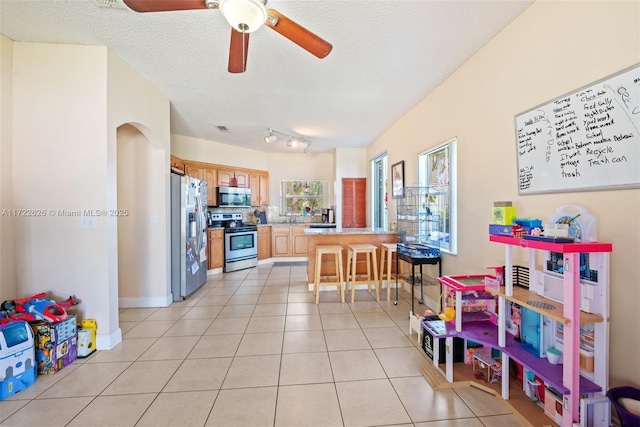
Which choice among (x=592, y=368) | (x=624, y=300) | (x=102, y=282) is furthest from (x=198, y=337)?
(x=624, y=300)

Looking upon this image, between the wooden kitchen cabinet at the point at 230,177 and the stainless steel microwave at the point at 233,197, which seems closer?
the stainless steel microwave at the point at 233,197

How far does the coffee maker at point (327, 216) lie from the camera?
6.53 metres

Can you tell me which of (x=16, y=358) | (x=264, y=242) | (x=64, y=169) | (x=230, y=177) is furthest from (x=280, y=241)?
(x=16, y=358)

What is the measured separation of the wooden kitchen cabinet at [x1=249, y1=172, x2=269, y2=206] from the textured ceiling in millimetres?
2495

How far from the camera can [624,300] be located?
4.39ft

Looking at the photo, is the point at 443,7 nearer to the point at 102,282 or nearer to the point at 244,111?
the point at 244,111

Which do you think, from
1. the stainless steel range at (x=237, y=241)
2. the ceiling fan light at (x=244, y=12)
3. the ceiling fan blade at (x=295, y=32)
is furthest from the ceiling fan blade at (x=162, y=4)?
the stainless steel range at (x=237, y=241)

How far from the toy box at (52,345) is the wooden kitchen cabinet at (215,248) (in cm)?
283

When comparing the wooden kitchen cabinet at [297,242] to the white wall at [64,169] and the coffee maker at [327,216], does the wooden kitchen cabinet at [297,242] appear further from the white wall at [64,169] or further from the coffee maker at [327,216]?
the white wall at [64,169]

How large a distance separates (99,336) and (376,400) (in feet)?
7.94

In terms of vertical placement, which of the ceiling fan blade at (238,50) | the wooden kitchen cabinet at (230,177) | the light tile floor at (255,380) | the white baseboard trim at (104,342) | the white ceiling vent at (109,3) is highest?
the white ceiling vent at (109,3)

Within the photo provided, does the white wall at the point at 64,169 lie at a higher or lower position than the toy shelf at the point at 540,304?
higher

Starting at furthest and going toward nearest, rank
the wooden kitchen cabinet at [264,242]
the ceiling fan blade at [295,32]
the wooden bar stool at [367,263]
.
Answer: the wooden kitchen cabinet at [264,242]
the wooden bar stool at [367,263]
the ceiling fan blade at [295,32]

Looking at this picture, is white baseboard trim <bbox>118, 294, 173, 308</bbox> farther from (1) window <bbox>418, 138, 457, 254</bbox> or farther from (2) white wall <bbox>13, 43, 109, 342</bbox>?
(1) window <bbox>418, 138, 457, 254</bbox>
